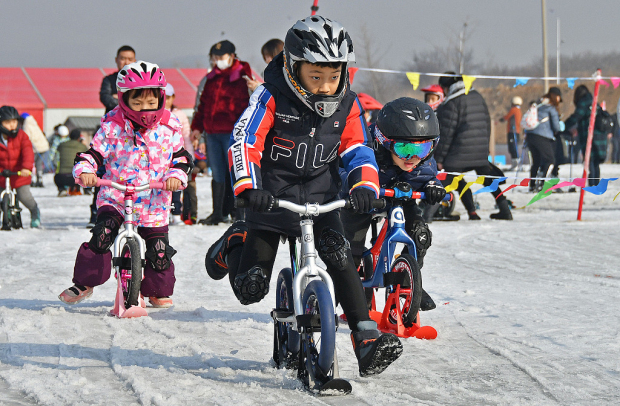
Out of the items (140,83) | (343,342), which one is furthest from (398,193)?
(140,83)

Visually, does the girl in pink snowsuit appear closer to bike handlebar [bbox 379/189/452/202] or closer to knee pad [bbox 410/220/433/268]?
bike handlebar [bbox 379/189/452/202]

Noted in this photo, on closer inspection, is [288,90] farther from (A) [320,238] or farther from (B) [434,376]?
(B) [434,376]

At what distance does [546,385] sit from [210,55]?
7.35 m

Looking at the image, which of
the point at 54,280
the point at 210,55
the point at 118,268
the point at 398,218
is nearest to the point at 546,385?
the point at 398,218

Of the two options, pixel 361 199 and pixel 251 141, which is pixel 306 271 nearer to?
pixel 361 199

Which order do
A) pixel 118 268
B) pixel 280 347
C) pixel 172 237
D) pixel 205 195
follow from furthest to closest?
pixel 205 195, pixel 172 237, pixel 118 268, pixel 280 347

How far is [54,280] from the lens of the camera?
724 cm

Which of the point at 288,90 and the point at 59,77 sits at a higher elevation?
the point at 59,77

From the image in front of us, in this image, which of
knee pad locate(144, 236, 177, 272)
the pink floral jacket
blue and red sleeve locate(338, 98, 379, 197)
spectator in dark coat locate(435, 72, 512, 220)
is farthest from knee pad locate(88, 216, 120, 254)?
spectator in dark coat locate(435, 72, 512, 220)

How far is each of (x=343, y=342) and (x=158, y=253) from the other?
6.02ft

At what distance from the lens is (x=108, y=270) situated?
608 centimetres

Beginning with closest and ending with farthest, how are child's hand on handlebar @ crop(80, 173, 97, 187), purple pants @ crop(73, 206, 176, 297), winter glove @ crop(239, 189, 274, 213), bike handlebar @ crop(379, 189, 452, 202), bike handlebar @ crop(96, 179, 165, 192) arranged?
winter glove @ crop(239, 189, 274, 213), bike handlebar @ crop(379, 189, 452, 202), child's hand on handlebar @ crop(80, 173, 97, 187), bike handlebar @ crop(96, 179, 165, 192), purple pants @ crop(73, 206, 176, 297)

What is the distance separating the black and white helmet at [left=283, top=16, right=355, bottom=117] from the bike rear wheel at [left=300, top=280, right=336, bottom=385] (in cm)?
83

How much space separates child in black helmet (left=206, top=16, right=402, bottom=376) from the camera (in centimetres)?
368
